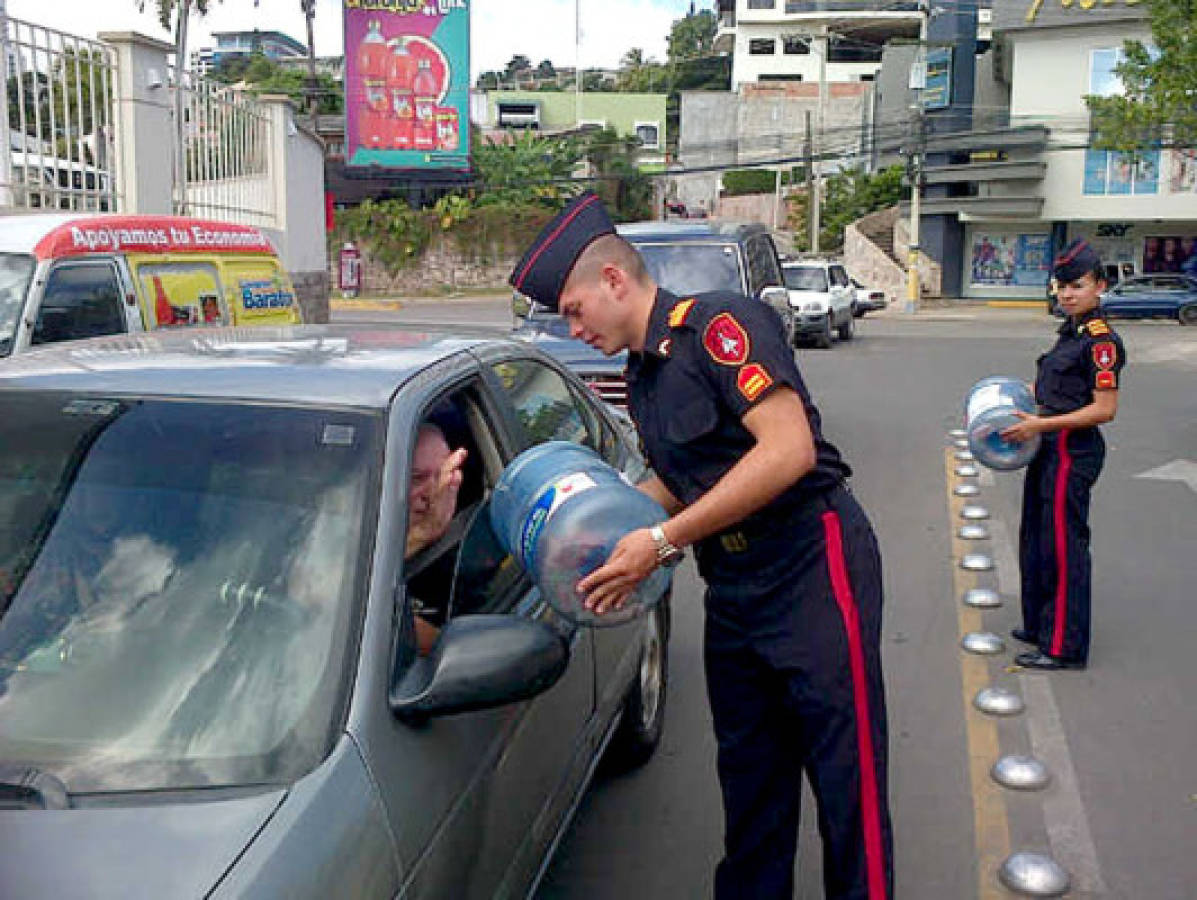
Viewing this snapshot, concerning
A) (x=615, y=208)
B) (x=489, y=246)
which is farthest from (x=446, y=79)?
(x=615, y=208)

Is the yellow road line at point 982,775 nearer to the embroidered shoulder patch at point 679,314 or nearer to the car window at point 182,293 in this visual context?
the embroidered shoulder patch at point 679,314

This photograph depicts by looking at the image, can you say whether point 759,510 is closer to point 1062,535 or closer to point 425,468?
point 425,468

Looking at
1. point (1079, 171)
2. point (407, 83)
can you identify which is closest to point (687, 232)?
point (407, 83)

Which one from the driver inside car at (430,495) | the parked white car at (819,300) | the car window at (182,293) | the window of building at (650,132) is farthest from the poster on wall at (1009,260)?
the driver inside car at (430,495)

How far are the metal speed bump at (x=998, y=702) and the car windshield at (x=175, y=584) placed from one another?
10.6ft

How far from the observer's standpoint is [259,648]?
239 cm

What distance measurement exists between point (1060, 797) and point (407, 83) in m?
38.3

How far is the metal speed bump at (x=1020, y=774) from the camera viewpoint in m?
4.34

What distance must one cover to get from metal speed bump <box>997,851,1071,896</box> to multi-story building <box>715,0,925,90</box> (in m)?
75.0

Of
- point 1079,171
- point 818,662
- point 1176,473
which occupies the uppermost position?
point 1079,171

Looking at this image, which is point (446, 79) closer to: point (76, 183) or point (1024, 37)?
point (1024, 37)

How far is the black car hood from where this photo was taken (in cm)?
183

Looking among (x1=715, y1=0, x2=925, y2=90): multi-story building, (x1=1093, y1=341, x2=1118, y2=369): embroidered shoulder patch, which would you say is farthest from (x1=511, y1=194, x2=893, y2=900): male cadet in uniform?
(x1=715, y1=0, x2=925, y2=90): multi-story building

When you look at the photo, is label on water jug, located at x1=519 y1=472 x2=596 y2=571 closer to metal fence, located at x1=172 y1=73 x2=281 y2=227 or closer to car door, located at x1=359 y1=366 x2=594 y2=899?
car door, located at x1=359 y1=366 x2=594 y2=899
